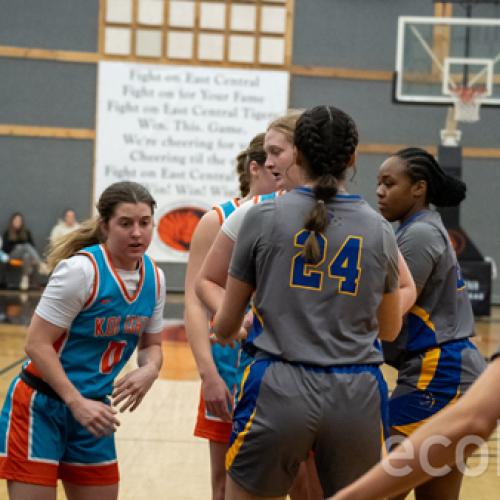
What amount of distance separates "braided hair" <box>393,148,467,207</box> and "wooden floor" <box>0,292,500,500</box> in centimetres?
188

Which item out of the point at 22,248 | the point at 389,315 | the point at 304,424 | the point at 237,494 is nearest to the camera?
the point at 304,424

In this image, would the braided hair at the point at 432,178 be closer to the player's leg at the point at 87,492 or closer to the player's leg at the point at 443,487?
the player's leg at the point at 443,487

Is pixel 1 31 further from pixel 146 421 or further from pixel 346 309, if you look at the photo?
pixel 346 309

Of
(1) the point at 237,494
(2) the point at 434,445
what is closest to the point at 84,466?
(1) the point at 237,494

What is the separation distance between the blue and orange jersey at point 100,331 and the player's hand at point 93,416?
118 millimetres

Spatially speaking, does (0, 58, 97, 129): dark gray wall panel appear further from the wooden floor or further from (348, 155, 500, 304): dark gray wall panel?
the wooden floor

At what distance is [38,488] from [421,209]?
5.27ft

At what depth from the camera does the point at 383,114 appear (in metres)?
15.5

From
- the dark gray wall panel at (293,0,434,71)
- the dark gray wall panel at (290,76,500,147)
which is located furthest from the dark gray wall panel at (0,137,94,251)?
the dark gray wall panel at (293,0,434,71)

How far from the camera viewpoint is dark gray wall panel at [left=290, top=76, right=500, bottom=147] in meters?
15.5

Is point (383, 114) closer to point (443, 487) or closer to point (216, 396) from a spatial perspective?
point (443, 487)

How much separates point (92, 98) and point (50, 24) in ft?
4.84

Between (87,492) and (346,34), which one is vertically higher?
(346,34)

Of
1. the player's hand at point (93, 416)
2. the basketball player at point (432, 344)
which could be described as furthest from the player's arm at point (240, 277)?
the basketball player at point (432, 344)
